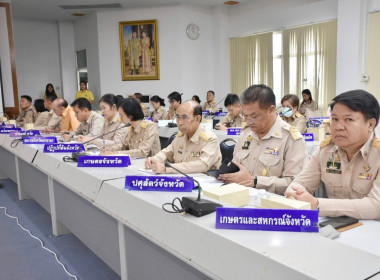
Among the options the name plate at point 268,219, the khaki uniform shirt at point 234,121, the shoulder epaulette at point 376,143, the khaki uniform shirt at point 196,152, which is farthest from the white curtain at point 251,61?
the name plate at point 268,219

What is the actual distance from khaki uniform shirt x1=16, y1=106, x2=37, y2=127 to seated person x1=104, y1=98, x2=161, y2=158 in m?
3.93

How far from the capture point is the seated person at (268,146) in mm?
1893

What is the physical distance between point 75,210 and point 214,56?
7536mm

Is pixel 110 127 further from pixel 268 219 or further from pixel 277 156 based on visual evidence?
pixel 268 219

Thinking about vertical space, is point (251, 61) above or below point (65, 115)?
above

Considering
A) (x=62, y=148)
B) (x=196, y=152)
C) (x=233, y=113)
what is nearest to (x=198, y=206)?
(x=196, y=152)

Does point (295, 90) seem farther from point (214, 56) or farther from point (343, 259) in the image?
point (343, 259)

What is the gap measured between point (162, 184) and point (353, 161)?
2.61ft

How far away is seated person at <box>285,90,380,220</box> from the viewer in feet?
4.39

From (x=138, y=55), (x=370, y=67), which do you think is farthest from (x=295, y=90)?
(x=138, y=55)

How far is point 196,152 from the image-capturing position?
244cm

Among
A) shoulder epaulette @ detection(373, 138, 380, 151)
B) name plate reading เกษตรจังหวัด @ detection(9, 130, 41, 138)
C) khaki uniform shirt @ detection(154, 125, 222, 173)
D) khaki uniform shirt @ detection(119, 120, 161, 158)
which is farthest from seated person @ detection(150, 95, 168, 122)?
shoulder epaulette @ detection(373, 138, 380, 151)

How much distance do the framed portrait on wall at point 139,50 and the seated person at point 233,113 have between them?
4445 millimetres

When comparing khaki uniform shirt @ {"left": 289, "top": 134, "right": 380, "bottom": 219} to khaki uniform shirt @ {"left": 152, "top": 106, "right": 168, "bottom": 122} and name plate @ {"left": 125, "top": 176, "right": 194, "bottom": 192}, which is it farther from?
khaki uniform shirt @ {"left": 152, "top": 106, "right": 168, "bottom": 122}
